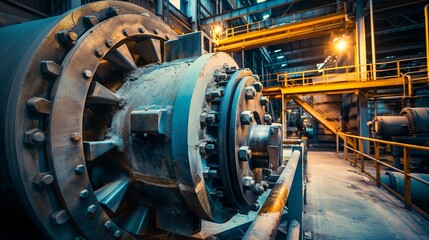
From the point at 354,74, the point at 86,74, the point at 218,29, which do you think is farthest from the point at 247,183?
the point at 218,29

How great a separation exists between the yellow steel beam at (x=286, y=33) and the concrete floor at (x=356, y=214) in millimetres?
8791

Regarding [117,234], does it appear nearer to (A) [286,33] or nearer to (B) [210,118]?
(B) [210,118]

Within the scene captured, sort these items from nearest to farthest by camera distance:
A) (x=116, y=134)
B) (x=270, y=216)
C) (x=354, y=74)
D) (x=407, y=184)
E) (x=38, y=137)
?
(x=270, y=216)
(x=38, y=137)
(x=116, y=134)
(x=407, y=184)
(x=354, y=74)

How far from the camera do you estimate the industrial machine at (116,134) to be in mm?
881

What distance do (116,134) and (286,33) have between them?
11891mm

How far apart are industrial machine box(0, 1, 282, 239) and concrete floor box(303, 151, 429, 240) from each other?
1.78 metres

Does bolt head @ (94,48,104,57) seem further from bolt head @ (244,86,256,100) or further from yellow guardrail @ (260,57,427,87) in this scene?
yellow guardrail @ (260,57,427,87)

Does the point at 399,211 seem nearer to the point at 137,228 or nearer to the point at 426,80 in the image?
the point at 137,228

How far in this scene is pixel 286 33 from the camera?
444 inches

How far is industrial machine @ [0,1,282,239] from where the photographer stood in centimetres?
88

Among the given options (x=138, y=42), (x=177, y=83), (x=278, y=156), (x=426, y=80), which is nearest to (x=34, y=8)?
(x=138, y=42)

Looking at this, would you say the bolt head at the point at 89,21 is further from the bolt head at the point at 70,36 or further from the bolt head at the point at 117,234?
the bolt head at the point at 117,234

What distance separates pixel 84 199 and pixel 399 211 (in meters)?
3.87

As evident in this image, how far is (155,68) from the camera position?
141 cm
